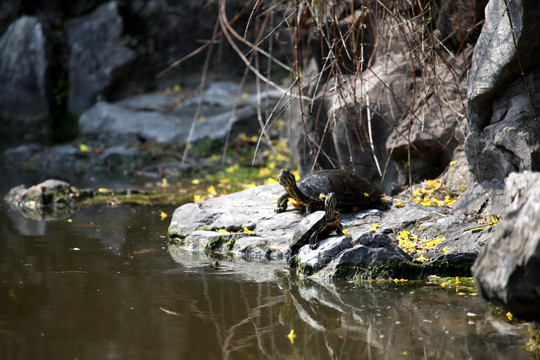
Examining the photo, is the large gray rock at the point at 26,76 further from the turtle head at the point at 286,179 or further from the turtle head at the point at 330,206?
the turtle head at the point at 330,206

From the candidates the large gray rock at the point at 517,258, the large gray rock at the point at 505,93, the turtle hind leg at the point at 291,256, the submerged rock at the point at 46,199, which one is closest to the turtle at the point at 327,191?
the turtle hind leg at the point at 291,256

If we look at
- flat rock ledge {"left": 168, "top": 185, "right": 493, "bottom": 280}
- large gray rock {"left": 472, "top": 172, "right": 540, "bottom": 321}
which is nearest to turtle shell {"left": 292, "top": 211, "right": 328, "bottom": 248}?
flat rock ledge {"left": 168, "top": 185, "right": 493, "bottom": 280}

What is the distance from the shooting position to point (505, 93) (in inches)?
205

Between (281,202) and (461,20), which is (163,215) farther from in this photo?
(461,20)

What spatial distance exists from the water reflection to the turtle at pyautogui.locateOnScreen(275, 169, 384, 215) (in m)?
0.85

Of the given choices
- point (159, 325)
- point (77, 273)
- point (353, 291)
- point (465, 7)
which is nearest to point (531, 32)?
point (465, 7)

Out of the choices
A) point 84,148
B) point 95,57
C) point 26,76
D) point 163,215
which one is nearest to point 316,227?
point 163,215

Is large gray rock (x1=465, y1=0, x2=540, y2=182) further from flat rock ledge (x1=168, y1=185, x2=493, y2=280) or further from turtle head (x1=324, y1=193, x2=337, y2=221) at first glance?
turtle head (x1=324, y1=193, x2=337, y2=221)

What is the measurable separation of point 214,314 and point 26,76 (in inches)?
492

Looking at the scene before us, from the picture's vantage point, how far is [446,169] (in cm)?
654

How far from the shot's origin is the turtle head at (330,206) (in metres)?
4.93

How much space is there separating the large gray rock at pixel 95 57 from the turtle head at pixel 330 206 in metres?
10.2

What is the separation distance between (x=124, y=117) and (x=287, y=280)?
912 cm

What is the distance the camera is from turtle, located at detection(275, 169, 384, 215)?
558cm
